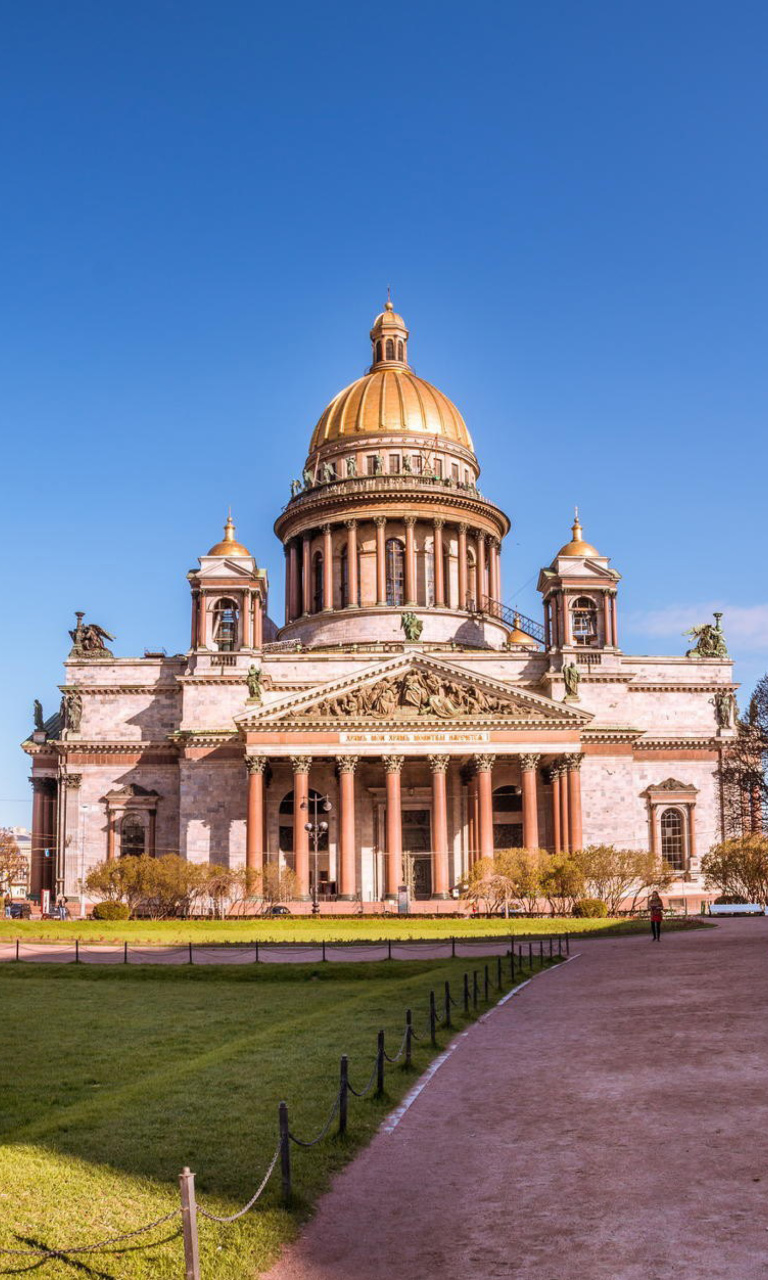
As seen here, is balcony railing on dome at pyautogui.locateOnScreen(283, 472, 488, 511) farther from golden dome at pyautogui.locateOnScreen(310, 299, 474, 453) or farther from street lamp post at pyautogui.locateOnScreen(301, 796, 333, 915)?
street lamp post at pyautogui.locateOnScreen(301, 796, 333, 915)

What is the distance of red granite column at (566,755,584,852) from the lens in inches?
2785

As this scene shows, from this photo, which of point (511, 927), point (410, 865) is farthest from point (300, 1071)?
point (410, 865)

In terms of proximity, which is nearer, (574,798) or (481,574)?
(574,798)

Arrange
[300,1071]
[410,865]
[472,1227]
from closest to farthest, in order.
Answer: [472,1227]
[300,1071]
[410,865]

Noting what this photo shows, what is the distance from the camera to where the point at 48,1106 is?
17.5 metres

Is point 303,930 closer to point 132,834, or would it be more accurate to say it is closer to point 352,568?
point 132,834

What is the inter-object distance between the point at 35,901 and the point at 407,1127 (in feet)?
226

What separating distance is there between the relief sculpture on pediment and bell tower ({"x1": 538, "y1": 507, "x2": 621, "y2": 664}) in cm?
922

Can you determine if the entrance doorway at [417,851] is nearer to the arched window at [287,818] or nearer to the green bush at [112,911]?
the arched window at [287,818]

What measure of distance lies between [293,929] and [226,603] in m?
31.6

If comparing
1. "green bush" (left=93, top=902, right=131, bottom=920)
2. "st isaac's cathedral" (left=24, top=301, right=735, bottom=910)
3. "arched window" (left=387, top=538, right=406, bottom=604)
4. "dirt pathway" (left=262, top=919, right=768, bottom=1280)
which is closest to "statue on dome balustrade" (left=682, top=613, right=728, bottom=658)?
"st isaac's cathedral" (left=24, top=301, right=735, bottom=910)

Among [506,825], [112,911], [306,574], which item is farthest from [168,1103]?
[306,574]

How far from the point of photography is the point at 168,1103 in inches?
671

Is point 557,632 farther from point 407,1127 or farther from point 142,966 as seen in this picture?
point 407,1127
